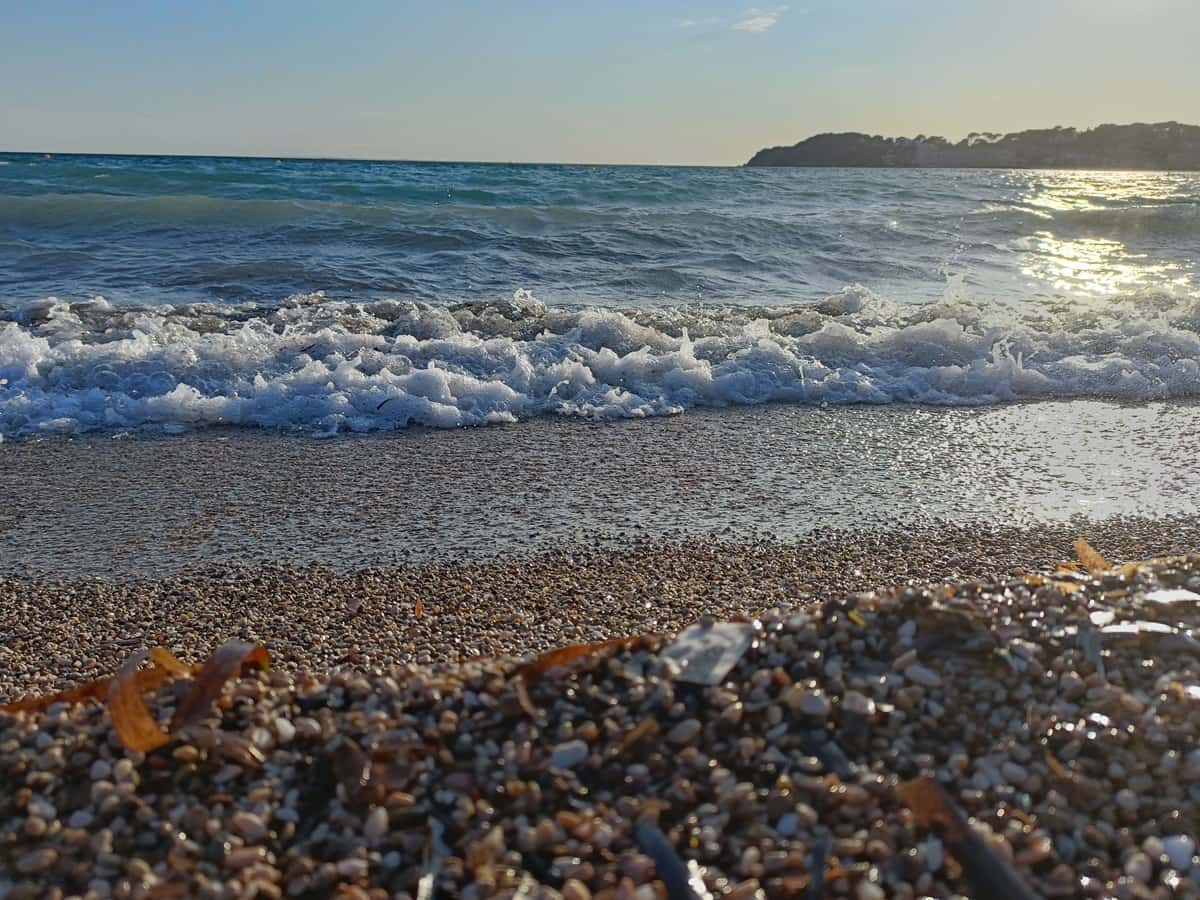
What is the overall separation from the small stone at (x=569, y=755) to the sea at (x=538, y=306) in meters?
3.43

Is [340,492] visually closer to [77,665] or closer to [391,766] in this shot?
[77,665]

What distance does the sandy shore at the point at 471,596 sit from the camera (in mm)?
2758

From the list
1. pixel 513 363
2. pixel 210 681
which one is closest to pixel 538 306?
pixel 513 363

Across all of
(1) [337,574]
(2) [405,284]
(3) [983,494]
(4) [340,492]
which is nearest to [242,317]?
(2) [405,284]

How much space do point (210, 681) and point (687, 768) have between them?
0.91 metres

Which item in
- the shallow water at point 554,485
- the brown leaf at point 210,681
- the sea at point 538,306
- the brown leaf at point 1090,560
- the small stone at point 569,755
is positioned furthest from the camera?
the sea at point 538,306

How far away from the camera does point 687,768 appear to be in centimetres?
159

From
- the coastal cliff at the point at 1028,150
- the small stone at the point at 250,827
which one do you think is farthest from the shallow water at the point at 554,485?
the coastal cliff at the point at 1028,150

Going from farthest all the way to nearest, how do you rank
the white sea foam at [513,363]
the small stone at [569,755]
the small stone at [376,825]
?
the white sea foam at [513,363], the small stone at [569,755], the small stone at [376,825]

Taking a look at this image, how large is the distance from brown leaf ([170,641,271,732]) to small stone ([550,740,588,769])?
25.8 inches

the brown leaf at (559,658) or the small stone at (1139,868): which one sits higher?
the brown leaf at (559,658)

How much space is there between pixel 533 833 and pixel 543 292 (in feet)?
25.9

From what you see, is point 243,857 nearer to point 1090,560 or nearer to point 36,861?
point 36,861

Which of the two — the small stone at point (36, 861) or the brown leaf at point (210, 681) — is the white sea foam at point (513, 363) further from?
the small stone at point (36, 861)
